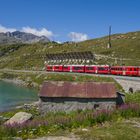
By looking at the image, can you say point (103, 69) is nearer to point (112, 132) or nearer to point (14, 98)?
point (14, 98)

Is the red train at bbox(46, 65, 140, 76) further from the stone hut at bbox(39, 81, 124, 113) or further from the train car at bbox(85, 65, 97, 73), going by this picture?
the stone hut at bbox(39, 81, 124, 113)

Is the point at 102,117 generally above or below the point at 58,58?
below

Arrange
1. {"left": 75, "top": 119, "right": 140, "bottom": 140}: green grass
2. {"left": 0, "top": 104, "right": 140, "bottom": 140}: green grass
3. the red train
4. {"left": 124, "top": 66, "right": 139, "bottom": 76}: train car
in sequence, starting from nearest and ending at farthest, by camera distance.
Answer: {"left": 75, "top": 119, "right": 140, "bottom": 140}: green grass < {"left": 0, "top": 104, "right": 140, "bottom": 140}: green grass < {"left": 124, "top": 66, "right": 139, "bottom": 76}: train car < the red train

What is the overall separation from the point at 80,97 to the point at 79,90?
1325mm

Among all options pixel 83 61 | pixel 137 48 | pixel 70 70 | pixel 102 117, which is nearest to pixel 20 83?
pixel 70 70

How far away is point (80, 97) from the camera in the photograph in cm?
3400

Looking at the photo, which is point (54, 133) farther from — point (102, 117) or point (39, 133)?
point (102, 117)

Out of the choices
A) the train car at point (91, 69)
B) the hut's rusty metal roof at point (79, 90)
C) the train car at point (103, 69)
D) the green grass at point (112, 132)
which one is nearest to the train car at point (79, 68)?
the train car at point (91, 69)

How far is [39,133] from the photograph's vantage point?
1491 cm

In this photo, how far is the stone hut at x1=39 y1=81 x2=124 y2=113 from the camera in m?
33.8

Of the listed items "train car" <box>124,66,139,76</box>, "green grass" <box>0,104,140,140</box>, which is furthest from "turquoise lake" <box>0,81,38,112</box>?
"green grass" <box>0,104,140,140</box>

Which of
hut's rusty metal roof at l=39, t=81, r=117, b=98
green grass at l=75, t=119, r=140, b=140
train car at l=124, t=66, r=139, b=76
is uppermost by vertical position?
train car at l=124, t=66, r=139, b=76

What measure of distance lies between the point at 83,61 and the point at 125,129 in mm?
109266

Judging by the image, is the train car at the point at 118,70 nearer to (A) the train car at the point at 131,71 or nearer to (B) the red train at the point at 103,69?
(B) the red train at the point at 103,69
